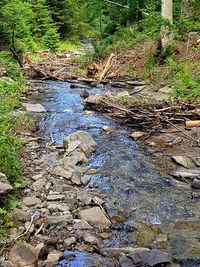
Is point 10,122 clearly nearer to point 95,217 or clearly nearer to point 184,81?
point 95,217

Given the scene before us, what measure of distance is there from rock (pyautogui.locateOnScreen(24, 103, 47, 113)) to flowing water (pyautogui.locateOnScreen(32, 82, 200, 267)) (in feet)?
2.73

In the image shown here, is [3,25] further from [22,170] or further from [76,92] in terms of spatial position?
[22,170]

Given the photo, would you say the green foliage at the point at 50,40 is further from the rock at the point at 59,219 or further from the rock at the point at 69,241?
the rock at the point at 69,241

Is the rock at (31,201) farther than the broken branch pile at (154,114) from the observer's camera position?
No

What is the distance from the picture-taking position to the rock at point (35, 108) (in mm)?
11156

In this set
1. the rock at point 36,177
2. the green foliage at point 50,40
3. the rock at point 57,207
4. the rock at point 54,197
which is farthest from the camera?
the green foliage at point 50,40

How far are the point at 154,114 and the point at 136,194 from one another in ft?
12.4

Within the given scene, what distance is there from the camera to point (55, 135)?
929cm

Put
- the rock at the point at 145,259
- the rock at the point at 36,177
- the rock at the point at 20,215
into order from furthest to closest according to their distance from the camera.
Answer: the rock at the point at 36,177, the rock at the point at 20,215, the rock at the point at 145,259

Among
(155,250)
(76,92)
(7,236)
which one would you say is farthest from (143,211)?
(76,92)

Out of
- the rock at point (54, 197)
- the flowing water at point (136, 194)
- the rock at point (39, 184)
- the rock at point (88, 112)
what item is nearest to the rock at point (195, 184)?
the flowing water at point (136, 194)

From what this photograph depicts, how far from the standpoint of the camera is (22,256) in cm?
420

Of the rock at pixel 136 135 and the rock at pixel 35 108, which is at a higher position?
the rock at pixel 136 135

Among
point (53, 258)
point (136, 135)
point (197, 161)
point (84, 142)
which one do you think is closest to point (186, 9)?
point (136, 135)
